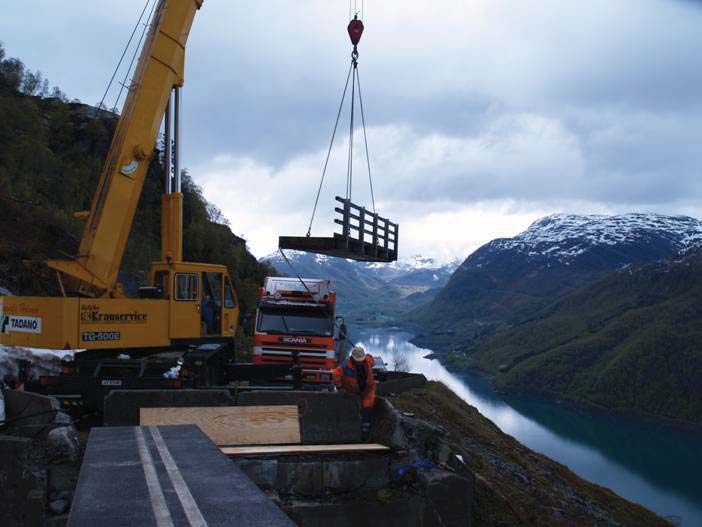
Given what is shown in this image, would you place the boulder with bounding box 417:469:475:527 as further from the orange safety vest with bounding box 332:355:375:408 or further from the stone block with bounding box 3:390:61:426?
the stone block with bounding box 3:390:61:426

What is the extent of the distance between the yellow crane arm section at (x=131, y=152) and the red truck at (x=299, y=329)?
5.96m

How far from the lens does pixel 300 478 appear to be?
1127 centimetres

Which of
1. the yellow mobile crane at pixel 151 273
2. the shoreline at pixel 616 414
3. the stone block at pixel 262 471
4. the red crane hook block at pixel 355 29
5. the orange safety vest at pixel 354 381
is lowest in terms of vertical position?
the shoreline at pixel 616 414

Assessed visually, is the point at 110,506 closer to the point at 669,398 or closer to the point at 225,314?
the point at 225,314

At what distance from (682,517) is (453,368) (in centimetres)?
10716

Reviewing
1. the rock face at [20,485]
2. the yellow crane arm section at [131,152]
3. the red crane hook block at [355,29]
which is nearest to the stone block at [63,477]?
the rock face at [20,485]

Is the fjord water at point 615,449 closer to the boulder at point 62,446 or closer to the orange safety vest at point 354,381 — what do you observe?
the orange safety vest at point 354,381

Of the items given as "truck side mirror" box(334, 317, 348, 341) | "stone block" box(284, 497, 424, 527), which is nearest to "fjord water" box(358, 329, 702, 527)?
"truck side mirror" box(334, 317, 348, 341)

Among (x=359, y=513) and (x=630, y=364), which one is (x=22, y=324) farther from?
(x=630, y=364)

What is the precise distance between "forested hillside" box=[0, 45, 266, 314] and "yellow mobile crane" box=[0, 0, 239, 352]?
11.1 metres

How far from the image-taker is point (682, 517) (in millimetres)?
66812

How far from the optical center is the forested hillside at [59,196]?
33.2 m

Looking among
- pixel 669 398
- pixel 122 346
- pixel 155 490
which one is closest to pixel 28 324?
pixel 122 346

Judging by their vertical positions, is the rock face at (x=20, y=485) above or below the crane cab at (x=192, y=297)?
below
